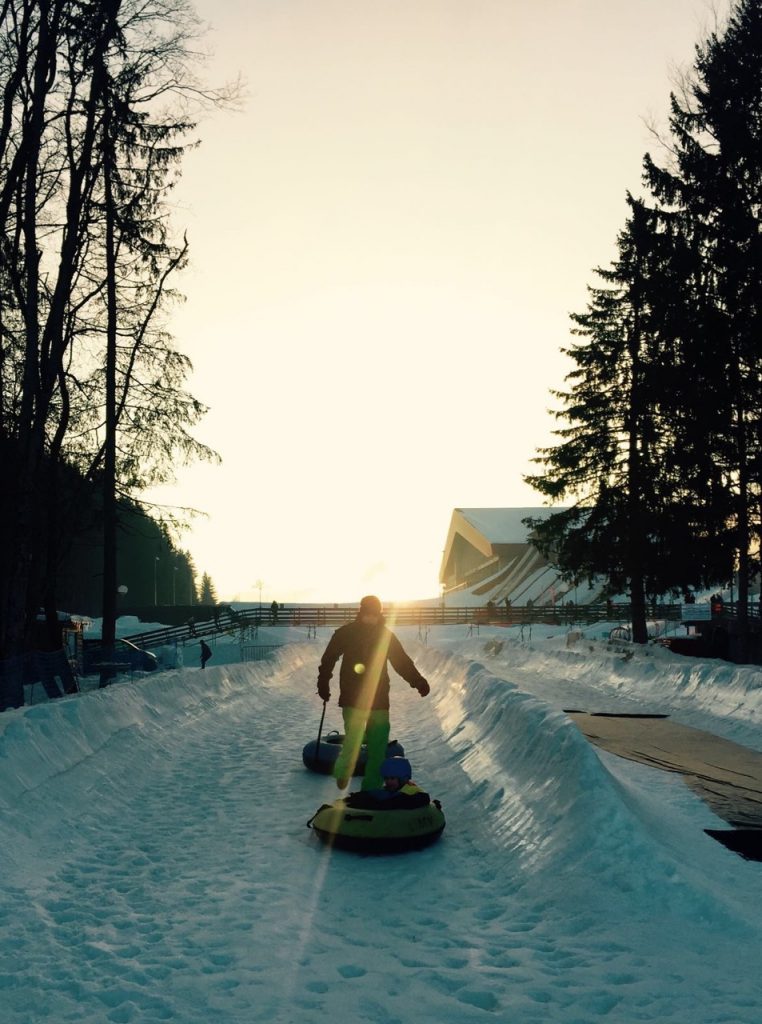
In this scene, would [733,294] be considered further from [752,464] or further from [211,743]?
[211,743]

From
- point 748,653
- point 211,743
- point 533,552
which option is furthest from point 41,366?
point 533,552

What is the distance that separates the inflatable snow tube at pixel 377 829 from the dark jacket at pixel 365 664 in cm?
121

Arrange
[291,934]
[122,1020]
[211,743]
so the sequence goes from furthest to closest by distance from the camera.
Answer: [211,743]
[291,934]
[122,1020]

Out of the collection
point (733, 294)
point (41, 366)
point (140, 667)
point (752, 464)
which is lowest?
point (140, 667)

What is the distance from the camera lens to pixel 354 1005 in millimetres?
3842

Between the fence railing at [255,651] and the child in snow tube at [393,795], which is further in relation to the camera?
the fence railing at [255,651]

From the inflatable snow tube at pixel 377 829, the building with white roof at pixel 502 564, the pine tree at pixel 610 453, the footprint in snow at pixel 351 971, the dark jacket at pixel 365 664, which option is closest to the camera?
the footprint in snow at pixel 351 971

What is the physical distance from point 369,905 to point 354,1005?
4.27 feet

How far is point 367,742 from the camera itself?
24.4 feet

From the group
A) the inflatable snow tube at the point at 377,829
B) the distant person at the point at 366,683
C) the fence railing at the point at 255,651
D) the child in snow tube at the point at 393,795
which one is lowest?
the fence railing at the point at 255,651

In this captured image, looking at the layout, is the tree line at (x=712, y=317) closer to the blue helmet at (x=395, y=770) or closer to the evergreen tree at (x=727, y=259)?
the evergreen tree at (x=727, y=259)

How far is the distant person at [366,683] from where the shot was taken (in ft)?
24.3

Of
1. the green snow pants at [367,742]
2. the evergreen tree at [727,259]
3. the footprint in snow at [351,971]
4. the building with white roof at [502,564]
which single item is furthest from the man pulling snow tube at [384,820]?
the building with white roof at [502,564]

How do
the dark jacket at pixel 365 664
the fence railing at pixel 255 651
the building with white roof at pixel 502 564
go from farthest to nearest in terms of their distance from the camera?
1. the building with white roof at pixel 502 564
2. the fence railing at pixel 255 651
3. the dark jacket at pixel 365 664
